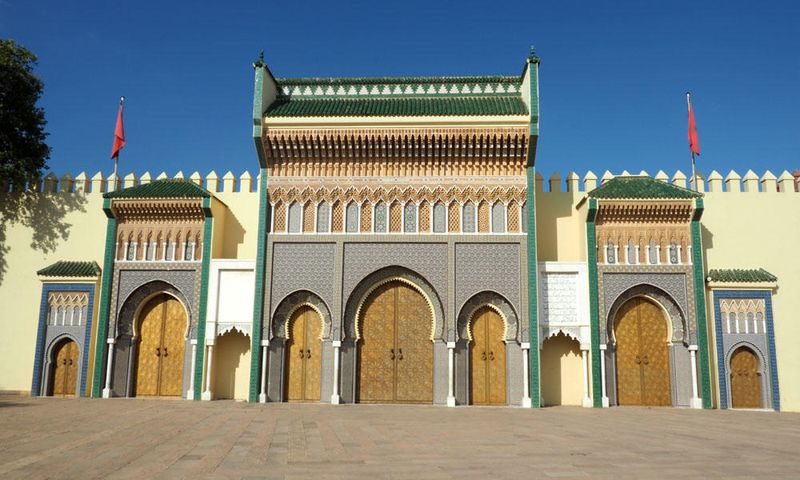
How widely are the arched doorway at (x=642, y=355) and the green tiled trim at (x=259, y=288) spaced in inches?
317

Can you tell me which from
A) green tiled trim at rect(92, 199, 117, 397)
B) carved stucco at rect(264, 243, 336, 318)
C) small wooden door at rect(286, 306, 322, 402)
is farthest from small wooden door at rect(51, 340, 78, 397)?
small wooden door at rect(286, 306, 322, 402)

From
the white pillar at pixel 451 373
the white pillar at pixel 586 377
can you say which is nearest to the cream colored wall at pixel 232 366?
the white pillar at pixel 451 373

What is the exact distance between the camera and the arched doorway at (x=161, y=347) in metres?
14.6

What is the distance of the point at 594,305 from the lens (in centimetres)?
1409

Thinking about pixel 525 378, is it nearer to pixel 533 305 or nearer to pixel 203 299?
pixel 533 305

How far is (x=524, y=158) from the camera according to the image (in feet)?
48.4

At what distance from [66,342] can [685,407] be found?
14.3 meters

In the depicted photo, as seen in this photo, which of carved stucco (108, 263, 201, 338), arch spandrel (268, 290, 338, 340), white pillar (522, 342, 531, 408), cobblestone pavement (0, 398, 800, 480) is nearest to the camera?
cobblestone pavement (0, 398, 800, 480)

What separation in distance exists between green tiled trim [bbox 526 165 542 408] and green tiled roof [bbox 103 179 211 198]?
751 centimetres

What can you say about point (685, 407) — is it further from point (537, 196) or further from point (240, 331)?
point (240, 331)

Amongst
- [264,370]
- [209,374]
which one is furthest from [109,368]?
[264,370]

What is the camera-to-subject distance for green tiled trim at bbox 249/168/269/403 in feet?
46.2

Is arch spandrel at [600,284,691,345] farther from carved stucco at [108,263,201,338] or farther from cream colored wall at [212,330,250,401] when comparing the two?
carved stucco at [108,263,201,338]

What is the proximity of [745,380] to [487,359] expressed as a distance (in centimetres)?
579
